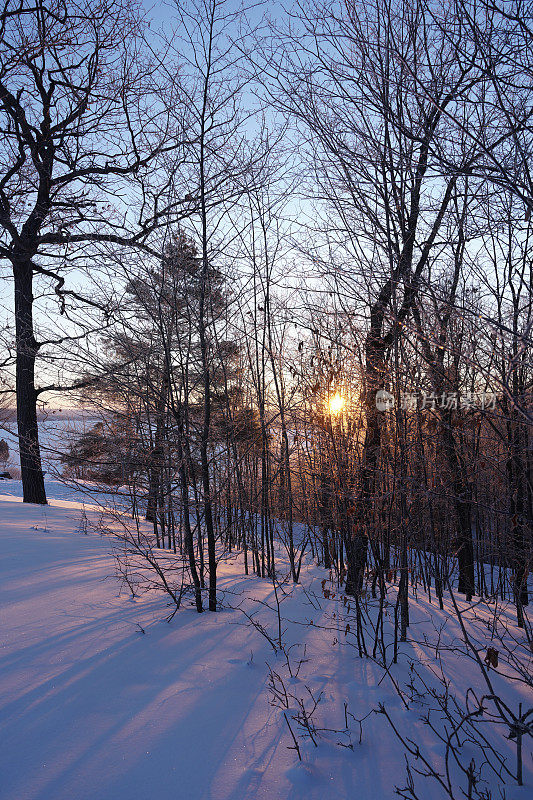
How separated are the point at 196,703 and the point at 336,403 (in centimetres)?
269

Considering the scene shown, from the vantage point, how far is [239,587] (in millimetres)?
4738

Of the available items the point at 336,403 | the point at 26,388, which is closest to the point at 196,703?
the point at 336,403

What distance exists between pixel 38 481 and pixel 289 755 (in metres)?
8.81

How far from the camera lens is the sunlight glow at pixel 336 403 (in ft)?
14.4

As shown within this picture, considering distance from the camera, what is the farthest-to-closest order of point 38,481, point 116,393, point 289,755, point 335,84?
point 38,481, point 116,393, point 335,84, point 289,755

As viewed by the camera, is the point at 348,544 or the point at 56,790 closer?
the point at 56,790

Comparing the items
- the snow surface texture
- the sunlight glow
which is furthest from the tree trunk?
the sunlight glow

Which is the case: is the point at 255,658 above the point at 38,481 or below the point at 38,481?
below

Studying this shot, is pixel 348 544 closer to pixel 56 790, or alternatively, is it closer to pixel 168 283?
pixel 168 283

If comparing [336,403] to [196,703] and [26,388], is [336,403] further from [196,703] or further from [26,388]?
[26,388]

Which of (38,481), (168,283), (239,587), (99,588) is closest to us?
(168,283)

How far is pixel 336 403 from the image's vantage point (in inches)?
174

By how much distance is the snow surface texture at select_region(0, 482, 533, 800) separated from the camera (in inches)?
72.1

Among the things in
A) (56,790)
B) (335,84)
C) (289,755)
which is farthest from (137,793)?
(335,84)
